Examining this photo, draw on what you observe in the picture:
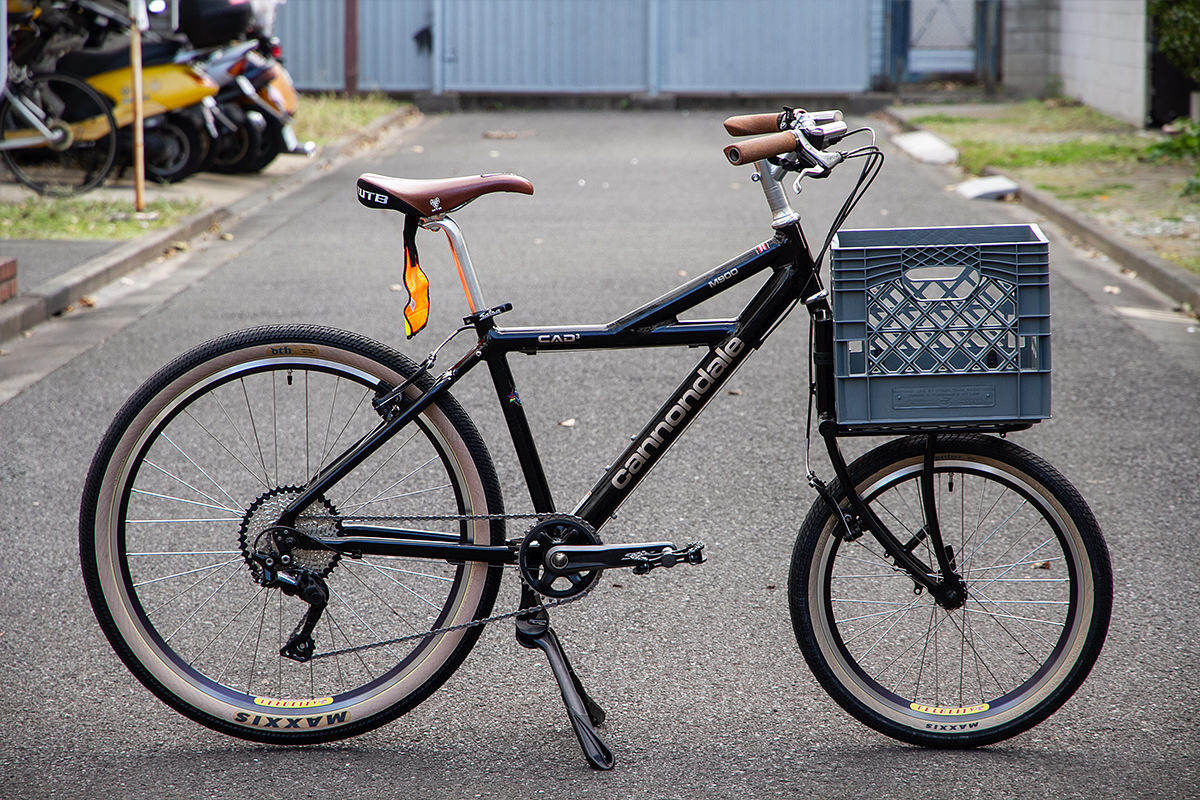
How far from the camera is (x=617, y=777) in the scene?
302cm

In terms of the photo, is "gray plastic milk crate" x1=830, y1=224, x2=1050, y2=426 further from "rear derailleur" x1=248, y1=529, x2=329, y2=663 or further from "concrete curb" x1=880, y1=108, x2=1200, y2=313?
"concrete curb" x1=880, y1=108, x2=1200, y2=313

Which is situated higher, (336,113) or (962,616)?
(336,113)

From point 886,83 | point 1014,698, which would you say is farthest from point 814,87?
point 1014,698

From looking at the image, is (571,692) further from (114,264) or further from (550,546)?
(114,264)

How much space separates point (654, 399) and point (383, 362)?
10.5 ft

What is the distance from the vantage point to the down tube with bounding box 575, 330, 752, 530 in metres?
3.03

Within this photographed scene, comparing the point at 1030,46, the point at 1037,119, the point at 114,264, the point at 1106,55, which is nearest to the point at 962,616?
the point at 114,264

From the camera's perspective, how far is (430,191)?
114 inches

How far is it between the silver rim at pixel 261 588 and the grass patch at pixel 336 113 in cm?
1141

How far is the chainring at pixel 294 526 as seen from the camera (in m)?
3.06

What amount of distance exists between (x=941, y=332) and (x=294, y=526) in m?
1.54

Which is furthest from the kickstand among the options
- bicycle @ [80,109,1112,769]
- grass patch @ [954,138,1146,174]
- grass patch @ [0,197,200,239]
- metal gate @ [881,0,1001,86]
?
metal gate @ [881,0,1001,86]

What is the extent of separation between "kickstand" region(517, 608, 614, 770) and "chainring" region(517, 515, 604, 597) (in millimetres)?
114

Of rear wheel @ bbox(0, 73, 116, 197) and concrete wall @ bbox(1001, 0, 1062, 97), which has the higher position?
concrete wall @ bbox(1001, 0, 1062, 97)
